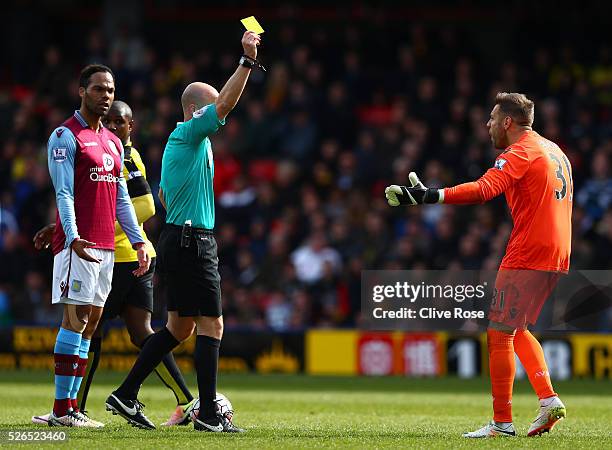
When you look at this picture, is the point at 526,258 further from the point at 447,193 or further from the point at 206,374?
the point at 206,374

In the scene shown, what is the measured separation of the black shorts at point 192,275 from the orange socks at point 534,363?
6.20ft

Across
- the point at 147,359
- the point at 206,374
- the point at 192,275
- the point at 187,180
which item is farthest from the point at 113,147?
the point at 206,374

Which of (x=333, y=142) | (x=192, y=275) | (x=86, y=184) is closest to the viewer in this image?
(x=192, y=275)

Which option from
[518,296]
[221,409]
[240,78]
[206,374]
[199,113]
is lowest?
[221,409]

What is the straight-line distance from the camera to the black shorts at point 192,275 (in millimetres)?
7516

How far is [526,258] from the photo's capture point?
755 centimetres

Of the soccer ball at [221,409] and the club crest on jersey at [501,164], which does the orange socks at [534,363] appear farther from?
the soccer ball at [221,409]

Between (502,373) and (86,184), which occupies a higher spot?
(86,184)

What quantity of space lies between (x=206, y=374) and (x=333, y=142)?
36.3ft

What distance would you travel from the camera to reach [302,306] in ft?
52.7

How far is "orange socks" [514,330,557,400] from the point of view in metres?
7.48

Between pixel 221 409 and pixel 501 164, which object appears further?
pixel 221 409

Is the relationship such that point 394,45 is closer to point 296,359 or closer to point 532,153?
point 296,359

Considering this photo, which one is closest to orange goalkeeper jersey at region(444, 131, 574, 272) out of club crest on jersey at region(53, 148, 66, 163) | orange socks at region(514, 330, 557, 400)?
orange socks at region(514, 330, 557, 400)
